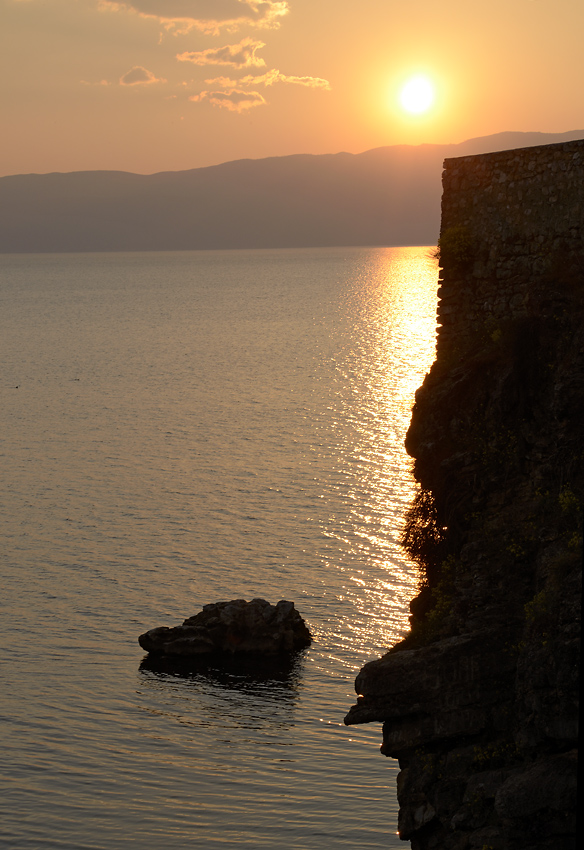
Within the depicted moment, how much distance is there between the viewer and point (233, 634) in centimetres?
5353

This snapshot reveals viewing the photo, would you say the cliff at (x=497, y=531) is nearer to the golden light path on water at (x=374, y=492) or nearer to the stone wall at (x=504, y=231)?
the stone wall at (x=504, y=231)

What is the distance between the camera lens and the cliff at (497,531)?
723 inches

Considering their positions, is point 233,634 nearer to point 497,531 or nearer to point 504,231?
point 497,531

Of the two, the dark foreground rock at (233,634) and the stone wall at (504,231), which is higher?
the stone wall at (504,231)

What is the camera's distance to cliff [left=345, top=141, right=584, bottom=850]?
723 inches

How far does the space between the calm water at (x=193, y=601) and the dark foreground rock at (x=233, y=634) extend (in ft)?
4.53

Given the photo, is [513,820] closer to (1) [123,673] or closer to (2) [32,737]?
(2) [32,737]

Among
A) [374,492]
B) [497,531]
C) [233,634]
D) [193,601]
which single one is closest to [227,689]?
[233,634]

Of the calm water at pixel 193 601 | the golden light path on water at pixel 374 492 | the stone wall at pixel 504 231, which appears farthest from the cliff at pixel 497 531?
the calm water at pixel 193 601

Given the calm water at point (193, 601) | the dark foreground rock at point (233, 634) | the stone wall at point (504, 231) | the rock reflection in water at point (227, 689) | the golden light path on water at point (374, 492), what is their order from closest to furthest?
the stone wall at point (504, 231)
the calm water at point (193, 601)
the rock reflection in water at point (227, 689)
the dark foreground rock at point (233, 634)
the golden light path on water at point (374, 492)

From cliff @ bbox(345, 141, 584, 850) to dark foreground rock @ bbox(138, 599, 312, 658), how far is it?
29038 millimetres

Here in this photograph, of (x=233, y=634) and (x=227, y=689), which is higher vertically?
(x=233, y=634)

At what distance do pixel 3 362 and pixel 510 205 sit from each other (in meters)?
149

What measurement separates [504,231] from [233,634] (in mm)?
34741
